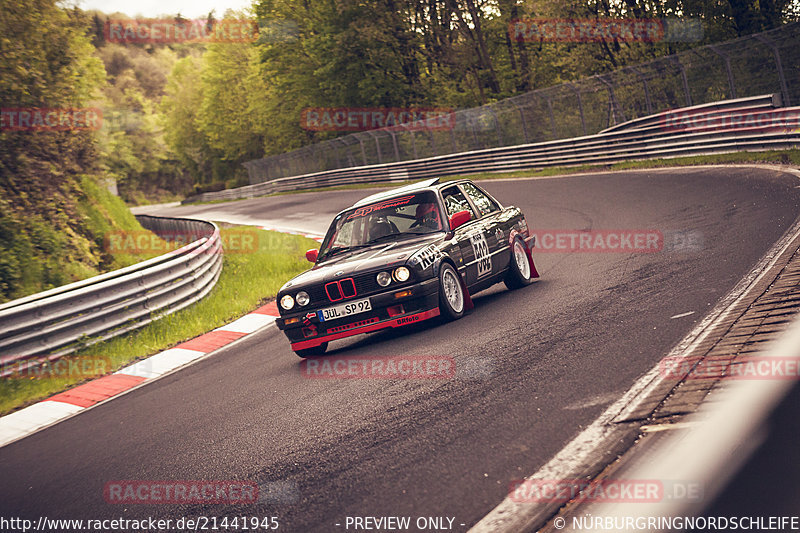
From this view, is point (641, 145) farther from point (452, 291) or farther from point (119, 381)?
point (119, 381)

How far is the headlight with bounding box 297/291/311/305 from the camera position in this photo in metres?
7.58

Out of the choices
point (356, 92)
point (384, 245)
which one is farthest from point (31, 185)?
point (356, 92)

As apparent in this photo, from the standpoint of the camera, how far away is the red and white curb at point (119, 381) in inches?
301

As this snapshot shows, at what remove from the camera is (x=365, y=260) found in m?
7.69

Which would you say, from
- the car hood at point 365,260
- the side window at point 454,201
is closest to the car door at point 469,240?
the side window at point 454,201

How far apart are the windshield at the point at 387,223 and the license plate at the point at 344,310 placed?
3.84 ft

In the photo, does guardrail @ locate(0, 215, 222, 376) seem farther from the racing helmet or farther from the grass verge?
the racing helmet

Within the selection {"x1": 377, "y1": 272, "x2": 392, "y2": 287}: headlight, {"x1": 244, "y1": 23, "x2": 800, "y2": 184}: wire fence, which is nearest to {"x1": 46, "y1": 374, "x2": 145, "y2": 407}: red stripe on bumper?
{"x1": 377, "y1": 272, "x2": 392, "y2": 287}: headlight

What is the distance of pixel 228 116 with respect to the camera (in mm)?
73125

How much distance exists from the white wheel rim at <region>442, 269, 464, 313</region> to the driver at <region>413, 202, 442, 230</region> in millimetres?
661

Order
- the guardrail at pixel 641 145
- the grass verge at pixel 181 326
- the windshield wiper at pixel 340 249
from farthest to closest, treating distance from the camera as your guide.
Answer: the guardrail at pixel 641 145, the grass verge at pixel 181 326, the windshield wiper at pixel 340 249

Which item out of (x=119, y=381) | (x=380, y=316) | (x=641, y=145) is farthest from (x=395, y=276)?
(x=641, y=145)

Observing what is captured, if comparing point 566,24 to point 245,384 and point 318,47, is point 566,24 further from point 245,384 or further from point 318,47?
point 245,384

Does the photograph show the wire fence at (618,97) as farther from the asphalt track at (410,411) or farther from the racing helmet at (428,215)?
the racing helmet at (428,215)
